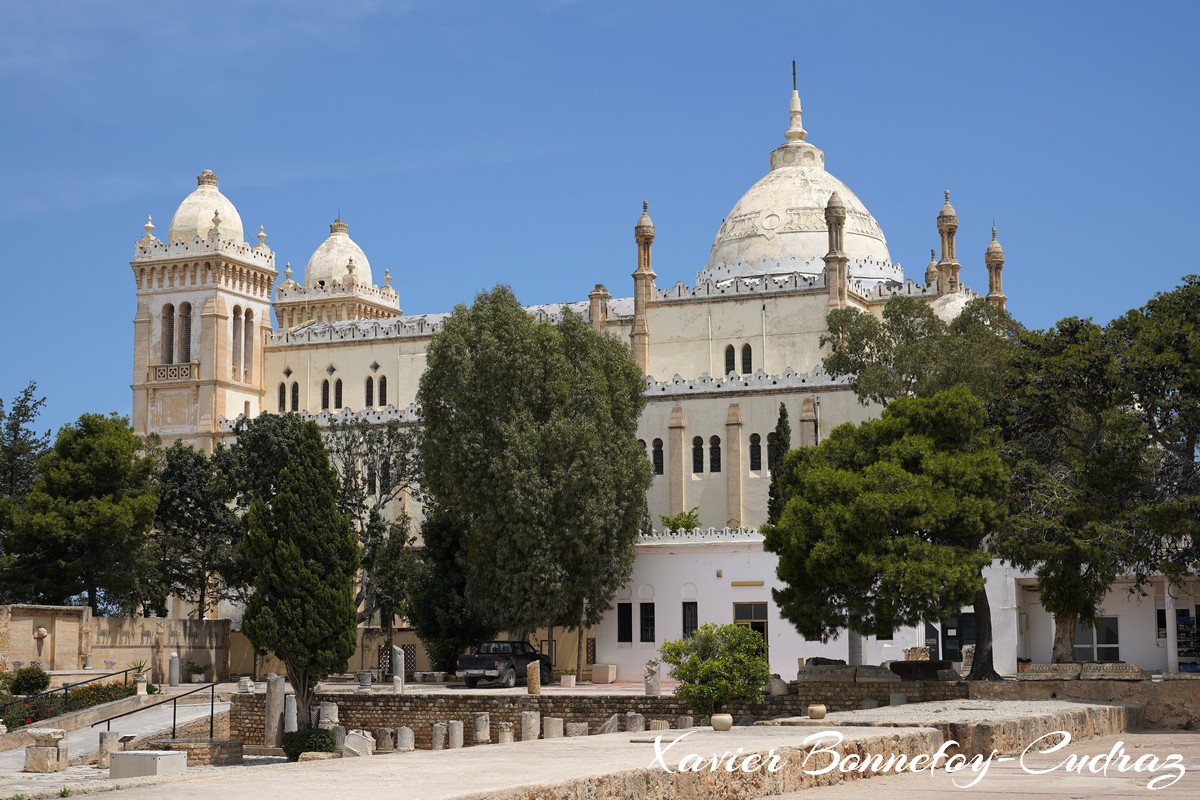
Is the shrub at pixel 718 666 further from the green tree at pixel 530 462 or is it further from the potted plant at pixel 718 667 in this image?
the green tree at pixel 530 462

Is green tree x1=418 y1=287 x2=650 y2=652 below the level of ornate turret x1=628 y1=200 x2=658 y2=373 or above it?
below

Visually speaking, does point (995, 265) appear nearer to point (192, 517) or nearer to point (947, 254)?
point (947, 254)

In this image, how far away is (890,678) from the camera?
96.9ft

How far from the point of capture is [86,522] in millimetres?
44406

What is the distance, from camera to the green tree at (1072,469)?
2941 centimetres

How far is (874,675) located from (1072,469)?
551 cm

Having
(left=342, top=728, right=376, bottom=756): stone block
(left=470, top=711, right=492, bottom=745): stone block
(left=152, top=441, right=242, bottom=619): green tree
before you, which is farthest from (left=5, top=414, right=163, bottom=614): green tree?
(left=470, top=711, right=492, bottom=745): stone block

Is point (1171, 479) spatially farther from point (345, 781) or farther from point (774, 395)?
point (774, 395)

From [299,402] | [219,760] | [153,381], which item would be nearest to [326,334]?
[299,402]

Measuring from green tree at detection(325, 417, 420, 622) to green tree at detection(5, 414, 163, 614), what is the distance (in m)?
6.04

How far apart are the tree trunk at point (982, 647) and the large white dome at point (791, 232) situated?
104ft

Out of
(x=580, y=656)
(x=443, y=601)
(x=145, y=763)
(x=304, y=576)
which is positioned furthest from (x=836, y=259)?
(x=145, y=763)

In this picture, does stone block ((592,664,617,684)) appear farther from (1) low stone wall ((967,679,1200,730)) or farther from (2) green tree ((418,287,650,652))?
(1) low stone wall ((967,679,1200,730))

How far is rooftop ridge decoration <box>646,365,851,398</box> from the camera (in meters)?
55.9
